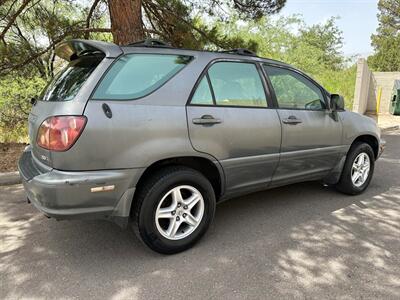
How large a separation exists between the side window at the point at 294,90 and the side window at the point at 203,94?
0.87 metres

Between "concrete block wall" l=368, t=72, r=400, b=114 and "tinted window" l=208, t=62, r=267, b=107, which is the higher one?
"concrete block wall" l=368, t=72, r=400, b=114

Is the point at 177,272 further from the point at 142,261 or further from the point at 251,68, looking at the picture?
the point at 251,68

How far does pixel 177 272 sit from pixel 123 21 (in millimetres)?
4241

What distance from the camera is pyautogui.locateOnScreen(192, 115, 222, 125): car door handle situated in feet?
9.37

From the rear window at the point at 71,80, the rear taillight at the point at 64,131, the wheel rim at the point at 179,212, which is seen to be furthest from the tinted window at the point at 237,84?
the rear taillight at the point at 64,131

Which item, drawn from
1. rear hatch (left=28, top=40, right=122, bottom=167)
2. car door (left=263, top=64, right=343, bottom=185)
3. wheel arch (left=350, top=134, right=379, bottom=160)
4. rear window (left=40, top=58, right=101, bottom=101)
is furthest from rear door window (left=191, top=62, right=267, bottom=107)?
wheel arch (left=350, top=134, right=379, bottom=160)

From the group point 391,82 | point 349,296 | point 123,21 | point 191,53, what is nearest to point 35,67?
point 123,21

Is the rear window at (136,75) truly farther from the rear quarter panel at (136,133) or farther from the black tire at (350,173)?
the black tire at (350,173)

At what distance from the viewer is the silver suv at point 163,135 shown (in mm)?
2441

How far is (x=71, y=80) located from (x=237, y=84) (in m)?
1.53

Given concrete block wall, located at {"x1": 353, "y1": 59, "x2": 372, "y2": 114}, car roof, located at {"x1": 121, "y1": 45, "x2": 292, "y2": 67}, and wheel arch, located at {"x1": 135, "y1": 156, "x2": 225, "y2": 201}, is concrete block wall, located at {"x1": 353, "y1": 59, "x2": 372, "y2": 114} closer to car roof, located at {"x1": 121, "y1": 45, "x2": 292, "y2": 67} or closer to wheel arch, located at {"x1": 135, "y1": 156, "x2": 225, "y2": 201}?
car roof, located at {"x1": 121, "y1": 45, "x2": 292, "y2": 67}

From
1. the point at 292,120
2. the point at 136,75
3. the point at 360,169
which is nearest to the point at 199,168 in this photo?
the point at 136,75

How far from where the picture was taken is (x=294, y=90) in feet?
12.5

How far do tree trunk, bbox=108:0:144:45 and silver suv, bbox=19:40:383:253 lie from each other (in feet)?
7.41
